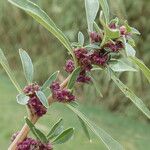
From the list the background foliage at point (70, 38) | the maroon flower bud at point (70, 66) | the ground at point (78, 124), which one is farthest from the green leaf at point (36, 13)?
the background foliage at point (70, 38)

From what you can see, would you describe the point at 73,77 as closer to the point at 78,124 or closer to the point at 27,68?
the point at 27,68

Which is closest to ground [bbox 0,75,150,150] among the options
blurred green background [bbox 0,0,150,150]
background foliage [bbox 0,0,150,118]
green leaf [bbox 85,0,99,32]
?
blurred green background [bbox 0,0,150,150]

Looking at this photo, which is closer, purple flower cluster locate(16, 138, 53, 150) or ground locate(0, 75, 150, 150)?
purple flower cluster locate(16, 138, 53, 150)

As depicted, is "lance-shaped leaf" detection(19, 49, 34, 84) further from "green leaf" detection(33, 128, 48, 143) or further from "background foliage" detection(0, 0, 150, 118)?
"background foliage" detection(0, 0, 150, 118)

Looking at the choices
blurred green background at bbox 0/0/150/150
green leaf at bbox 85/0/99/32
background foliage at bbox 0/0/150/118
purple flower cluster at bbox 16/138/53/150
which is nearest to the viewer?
purple flower cluster at bbox 16/138/53/150

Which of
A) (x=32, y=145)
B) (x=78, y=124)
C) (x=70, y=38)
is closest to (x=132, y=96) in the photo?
(x=32, y=145)

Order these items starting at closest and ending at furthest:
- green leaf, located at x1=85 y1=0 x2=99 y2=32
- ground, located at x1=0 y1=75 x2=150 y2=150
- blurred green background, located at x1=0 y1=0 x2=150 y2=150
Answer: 1. green leaf, located at x1=85 y1=0 x2=99 y2=32
2. ground, located at x1=0 y1=75 x2=150 y2=150
3. blurred green background, located at x1=0 y1=0 x2=150 y2=150
